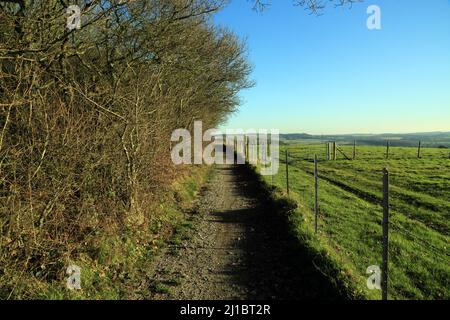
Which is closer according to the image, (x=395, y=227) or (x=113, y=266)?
(x=113, y=266)

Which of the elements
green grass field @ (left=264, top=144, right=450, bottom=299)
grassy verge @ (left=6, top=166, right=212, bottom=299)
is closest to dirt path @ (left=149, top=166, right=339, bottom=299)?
grassy verge @ (left=6, top=166, right=212, bottom=299)

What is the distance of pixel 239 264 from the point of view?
7688 mm

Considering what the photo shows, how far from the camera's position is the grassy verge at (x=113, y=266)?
545 centimetres

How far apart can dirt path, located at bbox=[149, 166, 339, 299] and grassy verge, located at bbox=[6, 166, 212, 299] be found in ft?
1.38

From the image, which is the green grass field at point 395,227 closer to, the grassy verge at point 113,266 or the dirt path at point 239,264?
the dirt path at point 239,264

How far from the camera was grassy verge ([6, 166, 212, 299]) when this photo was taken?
17.9ft

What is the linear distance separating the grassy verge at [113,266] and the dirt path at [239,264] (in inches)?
16.6

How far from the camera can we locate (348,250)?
27.6ft

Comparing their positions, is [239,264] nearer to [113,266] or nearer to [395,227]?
[113,266]

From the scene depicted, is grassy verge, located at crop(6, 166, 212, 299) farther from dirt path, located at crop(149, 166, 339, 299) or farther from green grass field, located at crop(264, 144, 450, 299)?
green grass field, located at crop(264, 144, 450, 299)

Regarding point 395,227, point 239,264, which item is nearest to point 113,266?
point 239,264

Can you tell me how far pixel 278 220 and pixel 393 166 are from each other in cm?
2105

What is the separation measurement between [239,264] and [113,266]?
8.51 feet
